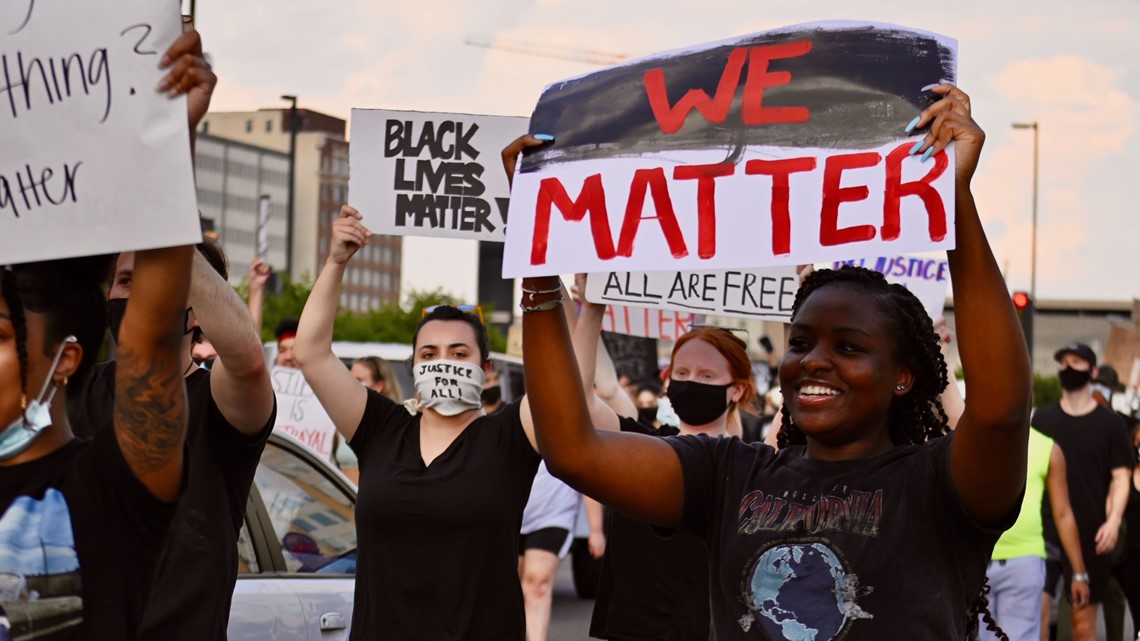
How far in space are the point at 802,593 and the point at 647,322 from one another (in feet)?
17.7

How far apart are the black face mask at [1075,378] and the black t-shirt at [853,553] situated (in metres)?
7.45

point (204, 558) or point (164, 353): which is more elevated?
point (164, 353)

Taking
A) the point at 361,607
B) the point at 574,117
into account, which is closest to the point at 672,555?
the point at 361,607

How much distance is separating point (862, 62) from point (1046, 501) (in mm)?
7270

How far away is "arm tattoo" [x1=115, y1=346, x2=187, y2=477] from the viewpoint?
9.39 feet

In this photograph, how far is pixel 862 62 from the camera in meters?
3.42

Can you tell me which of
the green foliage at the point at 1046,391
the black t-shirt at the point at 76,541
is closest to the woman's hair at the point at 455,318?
the black t-shirt at the point at 76,541

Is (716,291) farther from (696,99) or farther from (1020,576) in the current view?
(696,99)

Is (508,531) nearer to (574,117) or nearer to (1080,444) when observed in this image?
(574,117)

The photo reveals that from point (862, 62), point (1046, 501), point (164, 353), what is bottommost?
point (1046, 501)

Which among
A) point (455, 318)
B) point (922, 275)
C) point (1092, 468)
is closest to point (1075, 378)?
point (1092, 468)

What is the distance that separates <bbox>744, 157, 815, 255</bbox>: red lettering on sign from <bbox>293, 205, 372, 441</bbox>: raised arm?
7.61 feet

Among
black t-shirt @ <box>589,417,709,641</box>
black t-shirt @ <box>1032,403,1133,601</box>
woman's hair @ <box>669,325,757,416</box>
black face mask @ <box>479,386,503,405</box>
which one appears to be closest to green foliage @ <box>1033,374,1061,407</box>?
black face mask @ <box>479,386,503,405</box>

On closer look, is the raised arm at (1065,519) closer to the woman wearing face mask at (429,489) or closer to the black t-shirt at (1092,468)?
the black t-shirt at (1092,468)
